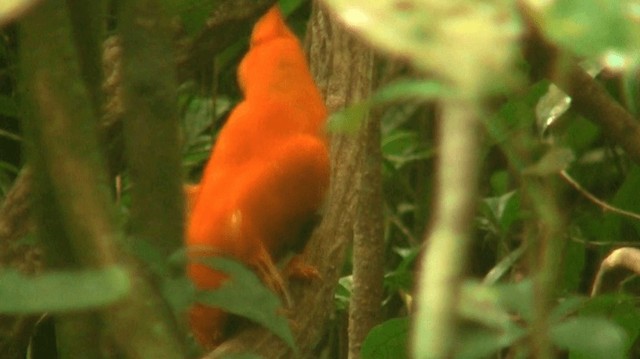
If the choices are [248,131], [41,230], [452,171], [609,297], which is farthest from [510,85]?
[248,131]

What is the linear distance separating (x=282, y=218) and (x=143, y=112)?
79 cm

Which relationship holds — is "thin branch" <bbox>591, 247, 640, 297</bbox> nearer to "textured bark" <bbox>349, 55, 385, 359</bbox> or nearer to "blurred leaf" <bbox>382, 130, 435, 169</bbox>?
"textured bark" <bbox>349, 55, 385, 359</bbox>

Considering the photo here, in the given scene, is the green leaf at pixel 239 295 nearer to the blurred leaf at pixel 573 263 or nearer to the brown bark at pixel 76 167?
the brown bark at pixel 76 167

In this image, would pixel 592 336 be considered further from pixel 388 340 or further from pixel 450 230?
pixel 388 340

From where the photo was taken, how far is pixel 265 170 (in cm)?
152

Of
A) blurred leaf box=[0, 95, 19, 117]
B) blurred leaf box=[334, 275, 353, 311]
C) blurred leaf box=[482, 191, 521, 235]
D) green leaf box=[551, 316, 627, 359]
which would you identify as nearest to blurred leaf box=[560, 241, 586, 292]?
blurred leaf box=[482, 191, 521, 235]

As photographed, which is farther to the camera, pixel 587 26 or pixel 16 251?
pixel 16 251

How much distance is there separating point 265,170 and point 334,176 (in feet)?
0.51

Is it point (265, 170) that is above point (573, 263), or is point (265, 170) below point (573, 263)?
above

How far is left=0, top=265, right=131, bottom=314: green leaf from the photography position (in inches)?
19.5

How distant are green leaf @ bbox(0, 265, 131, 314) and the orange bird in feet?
3.09

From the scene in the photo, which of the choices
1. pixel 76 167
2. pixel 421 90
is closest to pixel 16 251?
pixel 76 167

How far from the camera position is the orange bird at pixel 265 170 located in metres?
1.51

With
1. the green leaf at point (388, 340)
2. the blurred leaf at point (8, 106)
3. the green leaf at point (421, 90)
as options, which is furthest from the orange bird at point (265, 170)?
the green leaf at point (421, 90)
